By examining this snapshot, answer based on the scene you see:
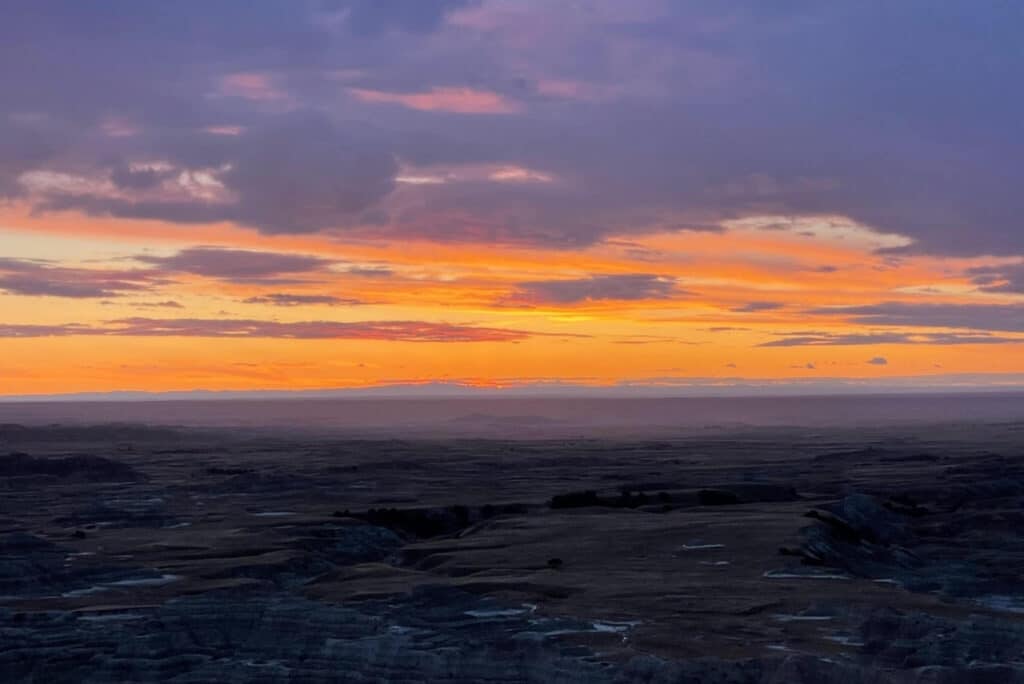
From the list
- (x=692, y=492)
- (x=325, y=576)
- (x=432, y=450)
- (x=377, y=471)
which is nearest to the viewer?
(x=325, y=576)

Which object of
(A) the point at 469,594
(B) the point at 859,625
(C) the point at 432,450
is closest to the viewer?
(B) the point at 859,625

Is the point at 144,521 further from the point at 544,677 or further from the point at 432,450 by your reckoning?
the point at 432,450

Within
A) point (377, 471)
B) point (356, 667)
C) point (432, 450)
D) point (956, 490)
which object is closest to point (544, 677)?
point (356, 667)

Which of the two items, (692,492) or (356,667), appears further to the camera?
(692,492)

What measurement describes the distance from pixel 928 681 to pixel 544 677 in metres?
10.8

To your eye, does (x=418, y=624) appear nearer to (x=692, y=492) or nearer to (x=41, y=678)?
(x=41, y=678)

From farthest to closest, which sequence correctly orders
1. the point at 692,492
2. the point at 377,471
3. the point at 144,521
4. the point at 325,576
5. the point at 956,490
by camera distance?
the point at 377,471 < the point at 956,490 < the point at 692,492 < the point at 144,521 < the point at 325,576

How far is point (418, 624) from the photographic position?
148ft

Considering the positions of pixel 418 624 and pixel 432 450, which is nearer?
pixel 418 624

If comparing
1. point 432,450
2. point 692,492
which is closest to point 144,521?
point 692,492

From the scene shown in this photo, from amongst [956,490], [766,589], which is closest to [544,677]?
[766,589]

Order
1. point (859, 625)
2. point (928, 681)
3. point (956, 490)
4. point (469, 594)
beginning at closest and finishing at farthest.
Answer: point (928, 681)
point (859, 625)
point (469, 594)
point (956, 490)

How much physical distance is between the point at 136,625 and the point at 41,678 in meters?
4.64

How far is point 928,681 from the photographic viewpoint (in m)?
37.7
